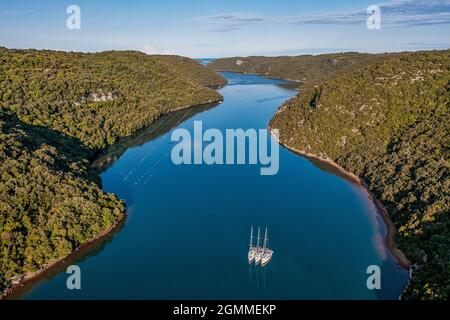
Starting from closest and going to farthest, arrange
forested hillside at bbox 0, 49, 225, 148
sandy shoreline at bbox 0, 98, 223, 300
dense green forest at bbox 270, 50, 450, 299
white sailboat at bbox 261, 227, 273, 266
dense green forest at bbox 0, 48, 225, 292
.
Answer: sandy shoreline at bbox 0, 98, 223, 300 < dense green forest at bbox 270, 50, 450, 299 < white sailboat at bbox 261, 227, 273, 266 < dense green forest at bbox 0, 48, 225, 292 < forested hillside at bbox 0, 49, 225, 148

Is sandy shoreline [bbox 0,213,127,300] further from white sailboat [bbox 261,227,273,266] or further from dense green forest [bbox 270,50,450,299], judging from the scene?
dense green forest [bbox 270,50,450,299]

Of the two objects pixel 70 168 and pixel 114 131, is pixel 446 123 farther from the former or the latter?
pixel 114 131

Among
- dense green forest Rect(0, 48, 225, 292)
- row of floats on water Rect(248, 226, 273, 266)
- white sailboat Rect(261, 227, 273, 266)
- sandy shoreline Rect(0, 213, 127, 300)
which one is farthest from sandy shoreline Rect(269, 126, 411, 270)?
dense green forest Rect(0, 48, 225, 292)

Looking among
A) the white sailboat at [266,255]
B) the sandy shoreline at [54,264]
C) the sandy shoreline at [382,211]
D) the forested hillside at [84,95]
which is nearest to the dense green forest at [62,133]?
the forested hillside at [84,95]

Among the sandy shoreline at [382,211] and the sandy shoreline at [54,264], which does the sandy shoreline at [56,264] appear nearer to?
the sandy shoreline at [54,264]

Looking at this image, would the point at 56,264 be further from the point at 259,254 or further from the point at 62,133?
the point at 62,133

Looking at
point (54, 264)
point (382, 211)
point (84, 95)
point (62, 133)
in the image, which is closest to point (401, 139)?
point (382, 211)
